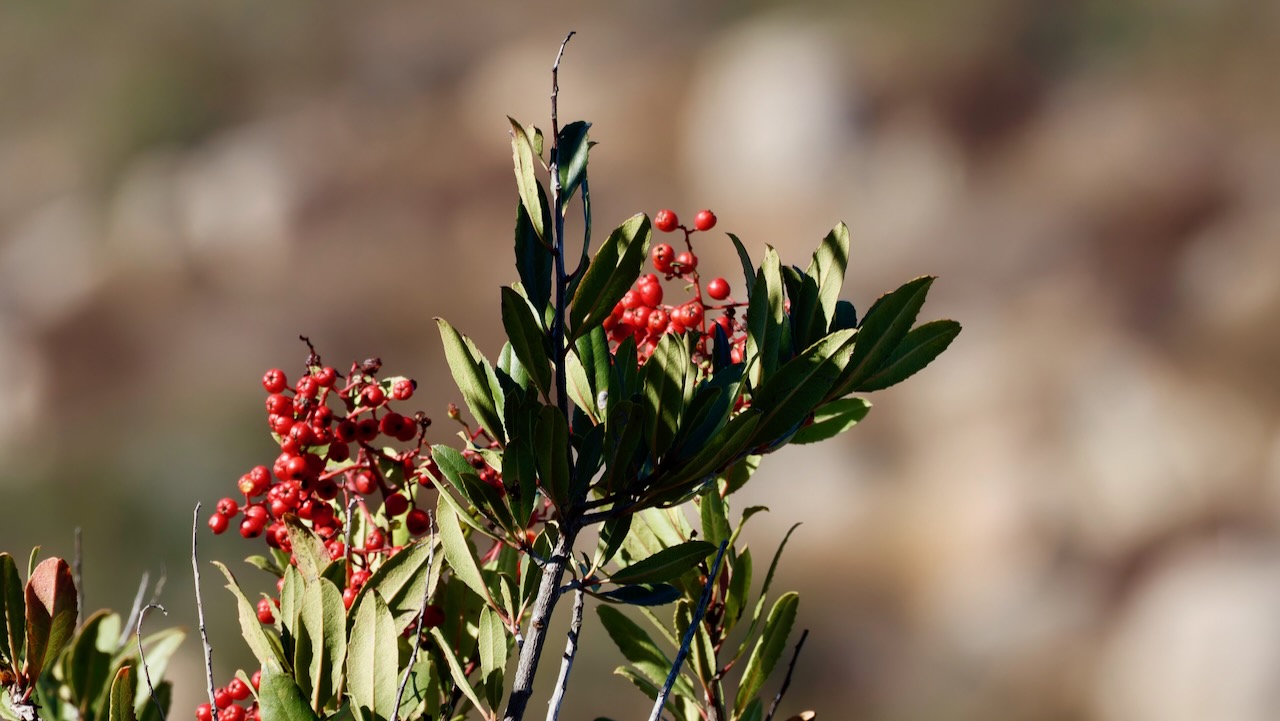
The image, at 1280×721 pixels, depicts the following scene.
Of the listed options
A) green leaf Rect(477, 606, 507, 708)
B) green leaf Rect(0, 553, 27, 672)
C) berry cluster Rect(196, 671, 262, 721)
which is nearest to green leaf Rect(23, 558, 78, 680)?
green leaf Rect(0, 553, 27, 672)

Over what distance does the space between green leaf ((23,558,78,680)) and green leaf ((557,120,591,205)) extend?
350 mm

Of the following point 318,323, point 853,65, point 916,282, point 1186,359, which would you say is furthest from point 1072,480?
point 916,282

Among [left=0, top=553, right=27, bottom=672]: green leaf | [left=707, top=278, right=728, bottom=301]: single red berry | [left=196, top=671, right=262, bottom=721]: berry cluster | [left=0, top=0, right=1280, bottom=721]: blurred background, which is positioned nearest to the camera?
[left=0, top=553, right=27, bottom=672]: green leaf

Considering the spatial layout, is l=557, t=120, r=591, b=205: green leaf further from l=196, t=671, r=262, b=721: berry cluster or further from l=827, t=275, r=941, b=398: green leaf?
l=196, t=671, r=262, b=721: berry cluster

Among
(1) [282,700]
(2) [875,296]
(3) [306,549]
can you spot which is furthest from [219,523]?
(2) [875,296]

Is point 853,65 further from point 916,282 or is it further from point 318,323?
point 916,282

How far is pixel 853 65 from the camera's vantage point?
4.91 metres

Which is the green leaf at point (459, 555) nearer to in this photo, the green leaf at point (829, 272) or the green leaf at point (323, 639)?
the green leaf at point (323, 639)

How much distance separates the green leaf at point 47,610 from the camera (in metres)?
0.62

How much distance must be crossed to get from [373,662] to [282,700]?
0.06 m

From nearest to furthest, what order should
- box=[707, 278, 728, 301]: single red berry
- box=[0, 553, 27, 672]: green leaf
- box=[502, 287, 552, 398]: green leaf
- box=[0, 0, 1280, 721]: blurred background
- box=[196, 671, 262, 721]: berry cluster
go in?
box=[502, 287, 552, 398]: green leaf → box=[0, 553, 27, 672]: green leaf → box=[196, 671, 262, 721]: berry cluster → box=[707, 278, 728, 301]: single red berry → box=[0, 0, 1280, 721]: blurred background

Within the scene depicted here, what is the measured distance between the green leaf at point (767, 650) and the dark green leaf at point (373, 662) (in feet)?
0.89

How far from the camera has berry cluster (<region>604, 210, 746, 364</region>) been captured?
76 cm

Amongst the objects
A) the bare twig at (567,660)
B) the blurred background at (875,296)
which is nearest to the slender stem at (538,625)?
the bare twig at (567,660)
